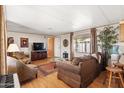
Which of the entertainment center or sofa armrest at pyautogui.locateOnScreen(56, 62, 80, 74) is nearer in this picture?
sofa armrest at pyautogui.locateOnScreen(56, 62, 80, 74)

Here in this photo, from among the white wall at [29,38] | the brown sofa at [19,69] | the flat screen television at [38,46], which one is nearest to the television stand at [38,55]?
the flat screen television at [38,46]

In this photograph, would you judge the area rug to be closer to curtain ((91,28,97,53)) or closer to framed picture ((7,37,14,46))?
curtain ((91,28,97,53))

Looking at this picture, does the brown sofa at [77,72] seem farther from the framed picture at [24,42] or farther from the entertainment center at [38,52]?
the framed picture at [24,42]

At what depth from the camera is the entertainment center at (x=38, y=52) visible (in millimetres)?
7529

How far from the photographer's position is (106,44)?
4.29 meters

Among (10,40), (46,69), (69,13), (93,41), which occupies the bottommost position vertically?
(46,69)

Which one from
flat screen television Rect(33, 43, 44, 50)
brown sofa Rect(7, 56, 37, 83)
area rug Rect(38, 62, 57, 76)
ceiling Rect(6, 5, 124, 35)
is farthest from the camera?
flat screen television Rect(33, 43, 44, 50)

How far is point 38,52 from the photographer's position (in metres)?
7.87

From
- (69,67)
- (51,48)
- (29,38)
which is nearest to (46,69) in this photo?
(69,67)

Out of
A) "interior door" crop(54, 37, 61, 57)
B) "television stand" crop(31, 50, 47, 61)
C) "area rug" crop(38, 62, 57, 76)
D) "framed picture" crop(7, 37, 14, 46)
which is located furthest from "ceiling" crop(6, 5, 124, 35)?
"interior door" crop(54, 37, 61, 57)

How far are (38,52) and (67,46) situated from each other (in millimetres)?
2233

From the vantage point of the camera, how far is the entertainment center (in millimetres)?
7529

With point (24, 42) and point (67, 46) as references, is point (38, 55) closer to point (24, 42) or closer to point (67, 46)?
point (24, 42)
